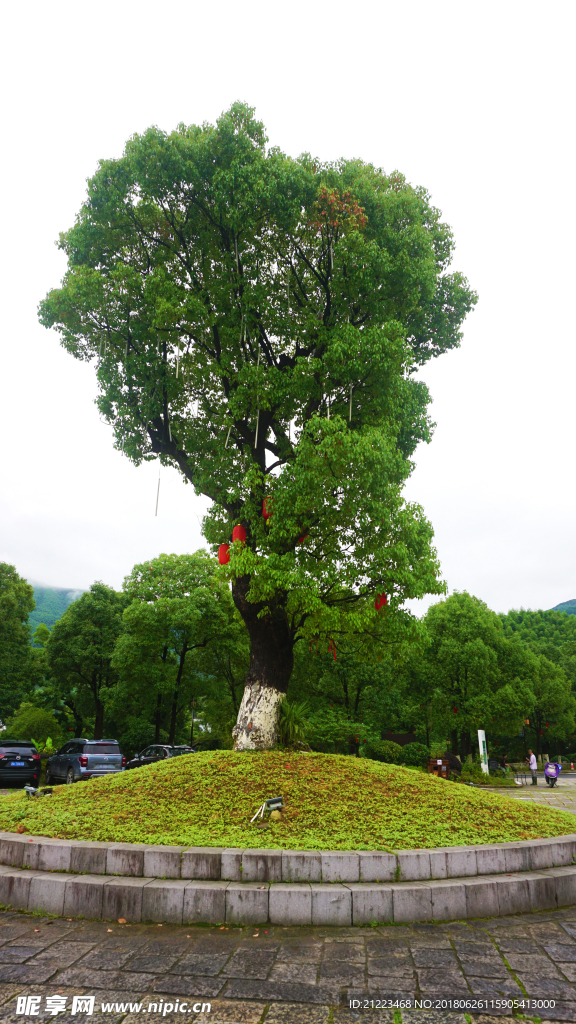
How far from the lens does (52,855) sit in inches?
227

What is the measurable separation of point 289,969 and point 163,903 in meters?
1.52

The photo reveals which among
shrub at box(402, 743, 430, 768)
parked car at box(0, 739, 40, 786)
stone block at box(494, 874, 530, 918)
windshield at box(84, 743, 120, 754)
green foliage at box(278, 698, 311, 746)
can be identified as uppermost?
green foliage at box(278, 698, 311, 746)

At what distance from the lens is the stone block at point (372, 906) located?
16.4 feet

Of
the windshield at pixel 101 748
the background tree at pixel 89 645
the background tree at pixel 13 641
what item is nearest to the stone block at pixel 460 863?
the windshield at pixel 101 748

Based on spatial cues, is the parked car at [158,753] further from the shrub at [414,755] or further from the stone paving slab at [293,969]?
the stone paving slab at [293,969]

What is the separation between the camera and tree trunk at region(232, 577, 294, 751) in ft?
31.8

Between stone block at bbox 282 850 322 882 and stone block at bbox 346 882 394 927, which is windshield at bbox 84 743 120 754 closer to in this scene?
stone block at bbox 282 850 322 882

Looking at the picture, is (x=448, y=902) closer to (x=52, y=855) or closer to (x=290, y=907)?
(x=290, y=907)

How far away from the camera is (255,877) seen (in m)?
5.34

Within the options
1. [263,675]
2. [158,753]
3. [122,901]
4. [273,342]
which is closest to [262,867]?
[122,901]

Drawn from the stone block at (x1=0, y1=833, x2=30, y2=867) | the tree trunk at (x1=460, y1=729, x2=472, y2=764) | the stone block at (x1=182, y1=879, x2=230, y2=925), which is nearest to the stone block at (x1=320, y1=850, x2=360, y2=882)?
the stone block at (x1=182, y1=879, x2=230, y2=925)

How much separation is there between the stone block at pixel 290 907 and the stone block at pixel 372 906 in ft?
1.34

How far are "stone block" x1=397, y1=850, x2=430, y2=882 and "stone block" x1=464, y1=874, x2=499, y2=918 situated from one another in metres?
0.39

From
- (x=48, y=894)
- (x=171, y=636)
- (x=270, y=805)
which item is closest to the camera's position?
(x=48, y=894)
